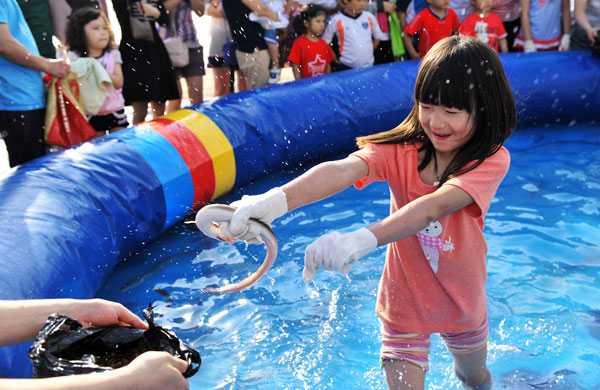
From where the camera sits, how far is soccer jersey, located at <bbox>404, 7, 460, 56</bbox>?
23.3ft

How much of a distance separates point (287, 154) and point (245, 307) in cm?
235

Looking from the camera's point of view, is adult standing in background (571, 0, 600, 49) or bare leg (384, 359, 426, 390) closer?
bare leg (384, 359, 426, 390)

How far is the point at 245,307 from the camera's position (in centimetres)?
383

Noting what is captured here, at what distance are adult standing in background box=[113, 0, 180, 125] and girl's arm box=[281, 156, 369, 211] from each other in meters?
3.75

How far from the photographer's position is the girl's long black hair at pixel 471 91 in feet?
6.77

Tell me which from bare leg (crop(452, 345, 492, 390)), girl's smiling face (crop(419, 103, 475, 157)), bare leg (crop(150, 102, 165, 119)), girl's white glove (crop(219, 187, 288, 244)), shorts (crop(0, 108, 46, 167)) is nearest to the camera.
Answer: girl's white glove (crop(219, 187, 288, 244))

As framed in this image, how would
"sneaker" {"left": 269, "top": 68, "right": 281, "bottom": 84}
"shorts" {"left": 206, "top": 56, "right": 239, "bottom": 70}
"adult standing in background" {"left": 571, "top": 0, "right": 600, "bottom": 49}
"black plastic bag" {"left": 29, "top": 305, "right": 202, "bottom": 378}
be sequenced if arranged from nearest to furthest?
"black plastic bag" {"left": 29, "top": 305, "right": 202, "bottom": 378} < "shorts" {"left": 206, "top": 56, "right": 239, "bottom": 70} < "sneaker" {"left": 269, "top": 68, "right": 281, "bottom": 84} < "adult standing in background" {"left": 571, "top": 0, "right": 600, "bottom": 49}

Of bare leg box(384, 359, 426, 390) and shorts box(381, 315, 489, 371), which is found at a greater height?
shorts box(381, 315, 489, 371)

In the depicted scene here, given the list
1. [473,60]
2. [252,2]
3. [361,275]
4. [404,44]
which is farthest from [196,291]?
[404,44]

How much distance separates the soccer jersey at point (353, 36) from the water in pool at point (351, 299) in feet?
6.78

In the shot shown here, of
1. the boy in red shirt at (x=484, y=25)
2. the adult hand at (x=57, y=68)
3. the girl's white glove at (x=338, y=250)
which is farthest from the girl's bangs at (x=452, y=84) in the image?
the boy in red shirt at (x=484, y=25)

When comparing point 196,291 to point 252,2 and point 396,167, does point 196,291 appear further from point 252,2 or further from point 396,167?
point 252,2

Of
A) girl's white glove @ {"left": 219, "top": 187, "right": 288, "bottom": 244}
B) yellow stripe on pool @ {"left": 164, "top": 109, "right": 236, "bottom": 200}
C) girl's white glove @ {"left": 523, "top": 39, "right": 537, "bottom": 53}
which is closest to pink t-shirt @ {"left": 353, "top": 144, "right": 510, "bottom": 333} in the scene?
girl's white glove @ {"left": 219, "top": 187, "right": 288, "bottom": 244}

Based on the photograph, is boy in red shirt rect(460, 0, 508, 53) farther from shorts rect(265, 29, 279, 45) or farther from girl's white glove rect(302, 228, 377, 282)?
girl's white glove rect(302, 228, 377, 282)
